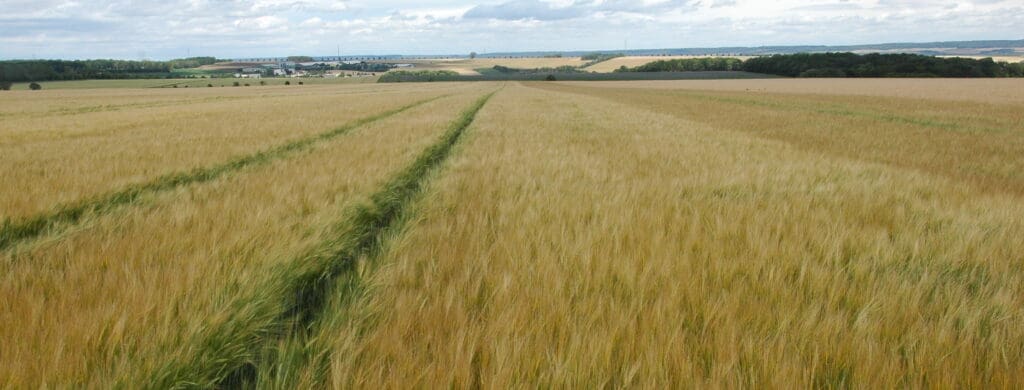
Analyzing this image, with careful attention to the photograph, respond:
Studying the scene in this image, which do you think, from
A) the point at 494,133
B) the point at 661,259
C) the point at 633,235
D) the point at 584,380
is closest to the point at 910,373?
the point at 584,380

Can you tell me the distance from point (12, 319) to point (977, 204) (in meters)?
5.51

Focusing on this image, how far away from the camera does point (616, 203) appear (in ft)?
12.1

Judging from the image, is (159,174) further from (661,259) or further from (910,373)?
(910,373)

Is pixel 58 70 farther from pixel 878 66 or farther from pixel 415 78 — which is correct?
pixel 878 66

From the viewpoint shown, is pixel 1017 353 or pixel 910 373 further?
pixel 1017 353

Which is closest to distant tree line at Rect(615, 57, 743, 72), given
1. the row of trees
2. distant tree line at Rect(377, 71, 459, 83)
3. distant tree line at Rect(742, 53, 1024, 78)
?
the row of trees

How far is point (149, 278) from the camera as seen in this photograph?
6.47ft

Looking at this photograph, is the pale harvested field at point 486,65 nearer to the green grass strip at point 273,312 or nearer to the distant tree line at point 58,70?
the distant tree line at point 58,70

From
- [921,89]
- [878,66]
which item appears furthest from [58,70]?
[878,66]

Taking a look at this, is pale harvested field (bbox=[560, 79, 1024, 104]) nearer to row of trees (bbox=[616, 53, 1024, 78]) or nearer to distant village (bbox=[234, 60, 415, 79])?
row of trees (bbox=[616, 53, 1024, 78])

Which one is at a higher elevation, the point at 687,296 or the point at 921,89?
the point at 921,89

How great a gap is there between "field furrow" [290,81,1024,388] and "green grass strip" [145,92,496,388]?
194 millimetres

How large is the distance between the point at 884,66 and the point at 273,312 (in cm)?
9819

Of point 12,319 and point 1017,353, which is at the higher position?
point 12,319
